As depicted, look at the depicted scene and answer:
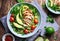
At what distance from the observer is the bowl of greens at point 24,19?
1.69 meters

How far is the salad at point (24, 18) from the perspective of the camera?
1.70 m

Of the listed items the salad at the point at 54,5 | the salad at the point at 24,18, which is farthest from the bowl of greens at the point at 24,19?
the salad at the point at 54,5

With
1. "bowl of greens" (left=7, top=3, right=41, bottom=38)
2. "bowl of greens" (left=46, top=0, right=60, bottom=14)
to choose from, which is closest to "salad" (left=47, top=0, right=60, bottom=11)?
"bowl of greens" (left=46, top=0, right=60, bottom=14)

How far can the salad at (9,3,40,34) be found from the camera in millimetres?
1698

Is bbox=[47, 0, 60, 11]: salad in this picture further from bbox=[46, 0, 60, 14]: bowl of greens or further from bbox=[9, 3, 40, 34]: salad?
bbox=[9, 3, 40, 34]: salad

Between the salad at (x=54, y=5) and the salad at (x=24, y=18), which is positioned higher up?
the salad at (x=54, y=5)

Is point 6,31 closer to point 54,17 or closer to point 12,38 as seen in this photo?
point 12,38

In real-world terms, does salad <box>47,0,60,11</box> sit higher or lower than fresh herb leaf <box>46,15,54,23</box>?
higher

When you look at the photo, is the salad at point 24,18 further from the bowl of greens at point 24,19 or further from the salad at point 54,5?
the salad at point 54,5

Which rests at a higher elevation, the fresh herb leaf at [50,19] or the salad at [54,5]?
the salad at [54,5]

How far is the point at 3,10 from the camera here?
5.77 feet

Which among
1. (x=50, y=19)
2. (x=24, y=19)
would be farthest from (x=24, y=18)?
(x=50, y=19)

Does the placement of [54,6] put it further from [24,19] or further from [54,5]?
[24,19]

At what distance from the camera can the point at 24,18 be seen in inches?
67.5
